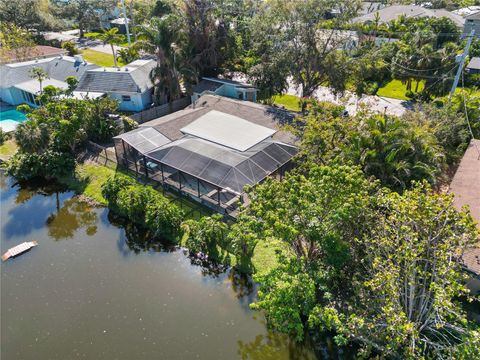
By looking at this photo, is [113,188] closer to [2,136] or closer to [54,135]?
[54,135]

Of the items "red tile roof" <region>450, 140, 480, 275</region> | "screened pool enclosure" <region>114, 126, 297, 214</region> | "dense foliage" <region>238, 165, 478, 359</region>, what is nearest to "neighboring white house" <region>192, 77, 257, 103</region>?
"screened pool enclosure" <region>114, 126, 297, 214</region>

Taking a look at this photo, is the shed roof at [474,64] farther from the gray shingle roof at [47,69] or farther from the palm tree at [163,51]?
the gray shingle roof at [47,69]

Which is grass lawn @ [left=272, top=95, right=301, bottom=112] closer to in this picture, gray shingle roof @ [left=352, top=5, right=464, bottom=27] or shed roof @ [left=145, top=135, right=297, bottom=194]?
shed roof @ [left=145, top=135, right=297, bottom=194]

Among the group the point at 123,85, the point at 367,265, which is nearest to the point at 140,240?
the point at 367,265

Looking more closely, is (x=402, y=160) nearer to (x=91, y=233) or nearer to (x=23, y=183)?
(x=91, y=233)

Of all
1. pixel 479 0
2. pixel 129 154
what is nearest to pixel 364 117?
pixel 129 154

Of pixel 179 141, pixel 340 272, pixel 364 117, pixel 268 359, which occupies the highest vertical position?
pixel 364 117
